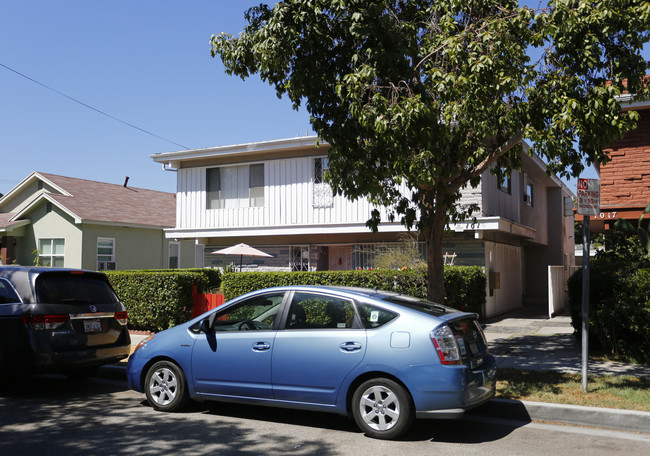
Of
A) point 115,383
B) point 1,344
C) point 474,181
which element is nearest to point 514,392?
point 474,181

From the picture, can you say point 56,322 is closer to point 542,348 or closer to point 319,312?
point 319,312

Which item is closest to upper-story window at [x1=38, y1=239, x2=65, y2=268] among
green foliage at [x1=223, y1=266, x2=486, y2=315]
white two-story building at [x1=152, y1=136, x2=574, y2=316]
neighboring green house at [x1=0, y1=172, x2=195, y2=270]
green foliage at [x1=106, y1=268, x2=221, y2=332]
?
neighboring green house at [x1=0, y1=172, x2=195, y2=270]

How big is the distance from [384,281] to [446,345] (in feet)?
24.8

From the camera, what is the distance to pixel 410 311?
593cm

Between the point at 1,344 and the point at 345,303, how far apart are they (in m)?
4.62

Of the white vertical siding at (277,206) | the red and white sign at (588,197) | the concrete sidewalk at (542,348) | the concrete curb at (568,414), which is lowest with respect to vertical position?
the concrete curb at (568,414)

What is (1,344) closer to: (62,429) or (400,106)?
(62,429)

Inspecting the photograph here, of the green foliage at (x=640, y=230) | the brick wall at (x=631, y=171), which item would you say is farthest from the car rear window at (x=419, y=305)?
the brick wall at (x=631, y=171)

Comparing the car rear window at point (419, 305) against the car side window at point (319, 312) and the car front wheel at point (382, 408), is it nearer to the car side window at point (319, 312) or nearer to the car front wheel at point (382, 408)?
the car side window at point (319, 312)

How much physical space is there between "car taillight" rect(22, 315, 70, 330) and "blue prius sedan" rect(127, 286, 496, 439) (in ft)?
4.23

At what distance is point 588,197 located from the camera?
Answer: 716 centimetres

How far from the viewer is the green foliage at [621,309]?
29.4 feet

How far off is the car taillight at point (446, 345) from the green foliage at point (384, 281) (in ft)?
22.9

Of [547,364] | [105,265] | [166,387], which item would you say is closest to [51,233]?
[105,265]
